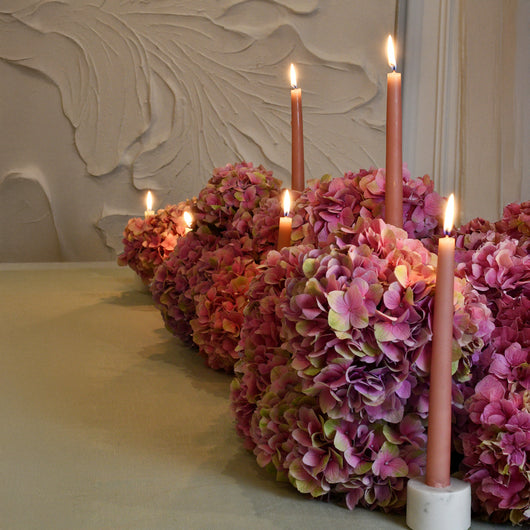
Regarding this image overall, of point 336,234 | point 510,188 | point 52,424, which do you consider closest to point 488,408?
point 336,234

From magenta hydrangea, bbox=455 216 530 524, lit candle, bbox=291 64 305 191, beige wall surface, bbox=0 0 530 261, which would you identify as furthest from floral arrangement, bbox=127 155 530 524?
beige wall surface, bbox=0 0 530 261

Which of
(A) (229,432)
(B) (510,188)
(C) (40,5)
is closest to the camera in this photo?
(A) (229,432)

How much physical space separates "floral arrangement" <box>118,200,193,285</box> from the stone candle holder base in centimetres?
113

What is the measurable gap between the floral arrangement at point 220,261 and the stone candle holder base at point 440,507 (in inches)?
18.4

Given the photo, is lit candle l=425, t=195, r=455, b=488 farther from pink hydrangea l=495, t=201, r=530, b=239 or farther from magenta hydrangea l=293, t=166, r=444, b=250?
pink hydrangea l=495, t=201, r=530, b=239

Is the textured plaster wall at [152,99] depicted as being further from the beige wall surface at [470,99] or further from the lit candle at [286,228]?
the lit candle at [286,228]

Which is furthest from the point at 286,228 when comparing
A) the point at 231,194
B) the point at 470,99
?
the point at 470,99

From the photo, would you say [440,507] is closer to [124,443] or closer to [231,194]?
[124,443]

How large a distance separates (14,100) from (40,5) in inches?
13.7

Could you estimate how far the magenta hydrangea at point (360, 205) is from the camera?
808mm

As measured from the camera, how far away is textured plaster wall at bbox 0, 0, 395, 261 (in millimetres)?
2605

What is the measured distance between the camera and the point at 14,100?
8.51 ft

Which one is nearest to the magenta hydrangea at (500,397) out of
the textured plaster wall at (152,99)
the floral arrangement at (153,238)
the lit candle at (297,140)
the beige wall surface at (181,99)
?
the lit candle at (297,140)

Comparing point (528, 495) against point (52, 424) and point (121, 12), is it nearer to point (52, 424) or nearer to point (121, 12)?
point (52, 424)
